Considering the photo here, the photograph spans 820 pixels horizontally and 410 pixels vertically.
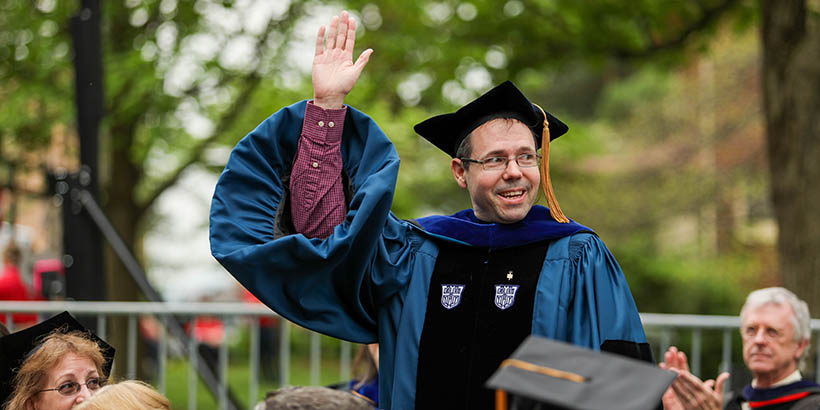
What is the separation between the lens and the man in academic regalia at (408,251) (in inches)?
115

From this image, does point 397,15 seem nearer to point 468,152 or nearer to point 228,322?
point 228,322

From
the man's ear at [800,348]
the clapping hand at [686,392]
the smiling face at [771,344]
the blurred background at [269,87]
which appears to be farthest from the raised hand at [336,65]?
the blurred background at [269,87]

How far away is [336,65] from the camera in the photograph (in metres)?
3.08

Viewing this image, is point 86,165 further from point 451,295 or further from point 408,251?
point 451,295

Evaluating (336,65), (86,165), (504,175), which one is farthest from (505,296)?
(86,165)

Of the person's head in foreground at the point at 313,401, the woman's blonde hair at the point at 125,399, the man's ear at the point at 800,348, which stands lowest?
the woman's blonde hair at the point at 125,399

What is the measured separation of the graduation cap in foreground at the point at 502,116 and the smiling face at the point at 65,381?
1.54 metres

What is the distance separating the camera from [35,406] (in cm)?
346

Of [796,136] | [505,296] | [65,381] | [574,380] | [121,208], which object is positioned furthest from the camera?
[121,208]

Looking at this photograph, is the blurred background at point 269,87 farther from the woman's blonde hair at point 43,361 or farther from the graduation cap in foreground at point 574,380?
the graduation cap in foreground at point 574,380

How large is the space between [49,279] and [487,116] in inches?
192

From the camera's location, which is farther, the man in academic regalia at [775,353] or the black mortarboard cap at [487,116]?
the man in academic regalia at [775,353]

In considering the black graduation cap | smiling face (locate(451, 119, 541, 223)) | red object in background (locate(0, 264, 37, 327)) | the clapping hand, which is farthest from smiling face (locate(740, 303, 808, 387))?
red object in background (locate(0, 264, 37, 327))

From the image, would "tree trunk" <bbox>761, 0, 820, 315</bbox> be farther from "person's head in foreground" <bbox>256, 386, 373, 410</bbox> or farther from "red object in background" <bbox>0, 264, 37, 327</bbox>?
"red object in background" <bbox>0, 264, 37, 327</bbox>
